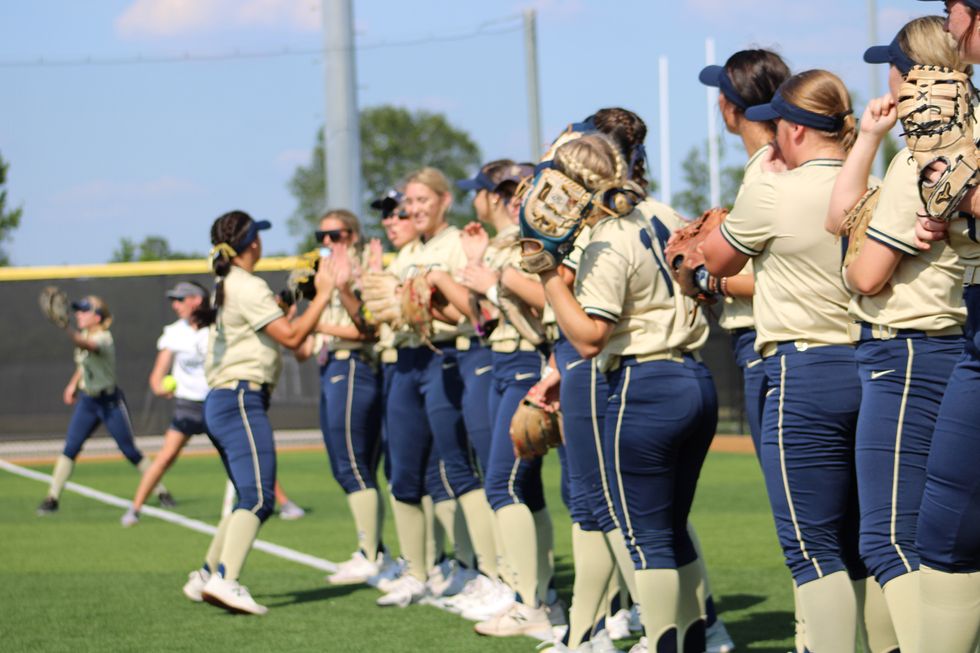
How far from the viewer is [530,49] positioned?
21922mm

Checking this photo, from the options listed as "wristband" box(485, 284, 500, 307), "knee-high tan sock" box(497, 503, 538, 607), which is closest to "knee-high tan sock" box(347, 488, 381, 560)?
"knee-high tan sock" box(497, 503, 538, 607)

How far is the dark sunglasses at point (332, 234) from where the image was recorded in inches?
306

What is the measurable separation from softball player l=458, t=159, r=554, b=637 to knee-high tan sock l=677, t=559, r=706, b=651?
133 cm

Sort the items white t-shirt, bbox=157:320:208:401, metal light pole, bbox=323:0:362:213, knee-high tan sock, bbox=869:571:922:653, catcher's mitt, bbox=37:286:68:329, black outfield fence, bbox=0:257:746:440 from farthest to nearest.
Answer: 1. black outfield fence, bbox=0:257:746:440
2. metal light pole, bbox=323:0:362:213
3. white t-shirt, bbox=157:320:208:401
4. catcher's mitt, bbox=37:286:68:329
5. knee-high tan sock, bbox=869:571:922:653

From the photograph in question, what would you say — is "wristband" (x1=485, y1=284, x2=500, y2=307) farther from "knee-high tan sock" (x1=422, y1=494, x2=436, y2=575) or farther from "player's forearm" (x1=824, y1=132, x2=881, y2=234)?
"player's forearm" (x1=824, y1=132, x2=881, y2=234)

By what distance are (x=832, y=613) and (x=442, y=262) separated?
3.72 metres

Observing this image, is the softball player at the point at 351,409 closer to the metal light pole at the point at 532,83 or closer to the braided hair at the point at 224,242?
the braided hair at the point at 224,242

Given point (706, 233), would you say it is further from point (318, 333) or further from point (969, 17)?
point (318, 333)

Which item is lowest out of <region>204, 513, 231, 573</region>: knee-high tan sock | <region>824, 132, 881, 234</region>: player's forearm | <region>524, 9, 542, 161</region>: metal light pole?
<region>204, 513, 231, 573</region>: knee-high tan sock

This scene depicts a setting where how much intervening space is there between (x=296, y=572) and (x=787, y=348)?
200 inches

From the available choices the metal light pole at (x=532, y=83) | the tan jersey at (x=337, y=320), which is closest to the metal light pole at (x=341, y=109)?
the metal light pole at (x=532, y=83)

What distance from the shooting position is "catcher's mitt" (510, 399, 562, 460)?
5500 millimetres

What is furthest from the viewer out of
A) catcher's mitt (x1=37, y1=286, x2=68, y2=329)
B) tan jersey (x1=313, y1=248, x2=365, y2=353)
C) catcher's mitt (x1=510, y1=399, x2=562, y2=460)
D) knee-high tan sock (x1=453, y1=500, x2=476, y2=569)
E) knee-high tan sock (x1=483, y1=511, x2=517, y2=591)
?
catcher's mitt (x1=37, y1=286, x2=68, y2=329)

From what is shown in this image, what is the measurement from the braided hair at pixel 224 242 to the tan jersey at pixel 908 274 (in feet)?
14.1
